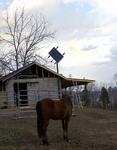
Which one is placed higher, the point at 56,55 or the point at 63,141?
the point at 56,55

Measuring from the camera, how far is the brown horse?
1427cm

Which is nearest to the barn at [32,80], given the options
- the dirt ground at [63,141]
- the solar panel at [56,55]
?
the solar panel at [56,55]

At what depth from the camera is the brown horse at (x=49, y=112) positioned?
1427 cm

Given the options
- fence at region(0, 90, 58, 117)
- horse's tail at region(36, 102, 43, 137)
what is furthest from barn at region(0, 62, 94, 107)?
horse's tail at region(36, 102, 43, 137)

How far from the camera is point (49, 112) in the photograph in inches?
575

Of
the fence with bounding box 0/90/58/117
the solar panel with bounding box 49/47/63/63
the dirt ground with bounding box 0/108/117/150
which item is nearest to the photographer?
the dirt ground with bounding box 0/108/117/150

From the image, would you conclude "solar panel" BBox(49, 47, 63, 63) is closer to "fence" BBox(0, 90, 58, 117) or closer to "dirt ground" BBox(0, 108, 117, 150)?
"fence" BBox(0, 90, 58, 117)

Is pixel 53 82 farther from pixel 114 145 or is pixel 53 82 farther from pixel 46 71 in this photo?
pixel 114 145

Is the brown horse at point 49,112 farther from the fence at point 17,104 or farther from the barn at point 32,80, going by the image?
the barn at point 32,80

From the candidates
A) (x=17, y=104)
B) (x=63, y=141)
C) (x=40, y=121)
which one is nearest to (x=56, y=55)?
(x=17, y=104)

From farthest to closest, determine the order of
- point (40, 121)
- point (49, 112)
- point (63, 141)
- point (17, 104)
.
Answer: point (17, 104) < point (63, 141) < point (49, 112) < point (40, 121)

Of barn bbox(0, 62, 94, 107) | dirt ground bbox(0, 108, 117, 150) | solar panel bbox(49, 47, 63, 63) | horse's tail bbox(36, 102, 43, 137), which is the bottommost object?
dirt ground bbox(0, 108, 117, 150)

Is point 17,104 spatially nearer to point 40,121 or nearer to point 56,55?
point 56,55

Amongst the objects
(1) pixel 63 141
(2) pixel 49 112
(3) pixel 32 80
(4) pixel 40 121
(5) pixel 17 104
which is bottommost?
(1) pixel 63 141
